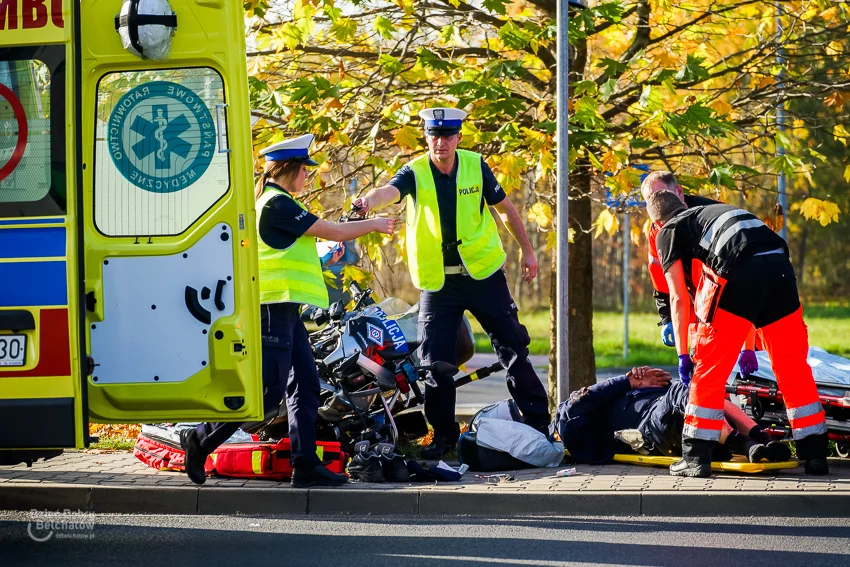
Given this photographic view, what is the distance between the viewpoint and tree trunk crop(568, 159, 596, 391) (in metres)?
10.3

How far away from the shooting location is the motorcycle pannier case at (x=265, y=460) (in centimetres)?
757

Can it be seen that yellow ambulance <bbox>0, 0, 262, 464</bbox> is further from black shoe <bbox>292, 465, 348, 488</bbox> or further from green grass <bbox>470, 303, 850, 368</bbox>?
green grass <bbox>470, 303, 850, 368</bbox>

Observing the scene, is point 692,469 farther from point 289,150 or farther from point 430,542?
point 289,150

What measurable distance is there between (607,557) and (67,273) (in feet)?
9.30

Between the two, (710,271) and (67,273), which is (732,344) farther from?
(67,273)

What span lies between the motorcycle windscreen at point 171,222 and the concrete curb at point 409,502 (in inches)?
36.8

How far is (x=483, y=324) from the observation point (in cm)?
851

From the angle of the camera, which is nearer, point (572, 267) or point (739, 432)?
point (739, 432)

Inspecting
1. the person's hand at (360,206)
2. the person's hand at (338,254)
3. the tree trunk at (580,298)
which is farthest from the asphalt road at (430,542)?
the tree trunk at (580,298)

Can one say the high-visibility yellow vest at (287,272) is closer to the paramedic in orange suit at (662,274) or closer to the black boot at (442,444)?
the black boot at (442,444)

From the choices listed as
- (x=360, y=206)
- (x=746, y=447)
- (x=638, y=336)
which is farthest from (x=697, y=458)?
(x=638, y=336)

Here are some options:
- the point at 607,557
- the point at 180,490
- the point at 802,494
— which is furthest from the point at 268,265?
the point at 802,494

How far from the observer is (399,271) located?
26188 millimetres

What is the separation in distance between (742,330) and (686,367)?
0.52 meters
